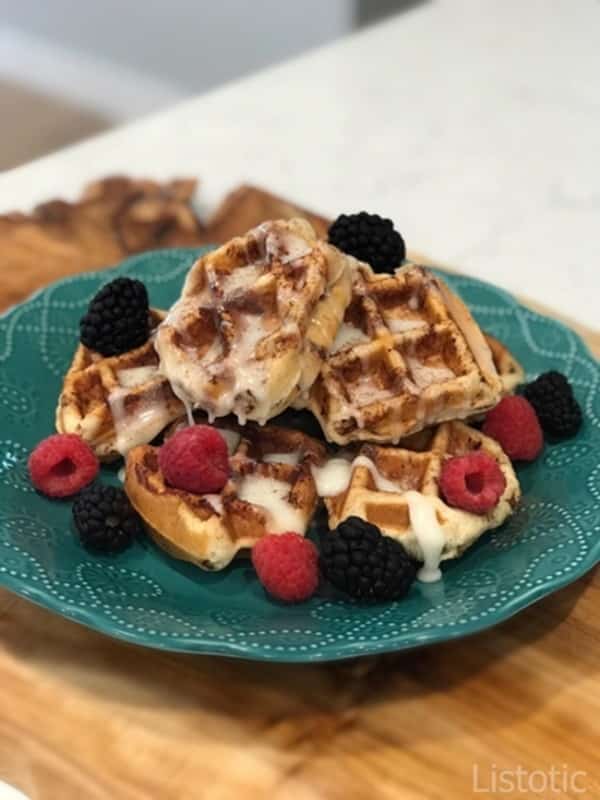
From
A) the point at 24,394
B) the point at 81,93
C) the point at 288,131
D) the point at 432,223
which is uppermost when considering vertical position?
the point at 81,93

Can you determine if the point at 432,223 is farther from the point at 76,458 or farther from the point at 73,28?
the point at 73,28

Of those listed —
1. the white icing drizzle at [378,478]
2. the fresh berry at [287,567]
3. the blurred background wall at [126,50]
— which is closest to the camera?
the fresh berry at [287,567]

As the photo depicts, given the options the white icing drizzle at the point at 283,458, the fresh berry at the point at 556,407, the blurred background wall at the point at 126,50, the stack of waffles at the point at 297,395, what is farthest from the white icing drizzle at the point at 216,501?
the blurred background wall at the point at 126,50

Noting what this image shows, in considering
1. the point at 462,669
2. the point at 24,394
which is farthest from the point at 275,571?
the point at 24,394

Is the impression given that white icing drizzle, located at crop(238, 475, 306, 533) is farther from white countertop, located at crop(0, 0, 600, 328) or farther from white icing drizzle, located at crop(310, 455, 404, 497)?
white countertop, located at crop(0, 0, 600, 328)

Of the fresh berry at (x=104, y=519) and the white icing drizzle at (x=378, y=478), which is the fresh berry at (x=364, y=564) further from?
the fresh berry at (x=104, y=519)

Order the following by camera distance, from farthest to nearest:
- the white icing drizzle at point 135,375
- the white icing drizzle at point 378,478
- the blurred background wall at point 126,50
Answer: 1. the blurred background wall at point 126,50
2. the white icing drizzle at point 135,375
3. the white icing drizzle at point 378,478

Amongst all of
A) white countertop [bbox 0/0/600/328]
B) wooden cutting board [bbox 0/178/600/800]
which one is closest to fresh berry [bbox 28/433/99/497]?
wooden cutting board [bbox 0/178/600/800]
